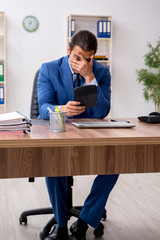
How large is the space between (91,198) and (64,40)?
425cm

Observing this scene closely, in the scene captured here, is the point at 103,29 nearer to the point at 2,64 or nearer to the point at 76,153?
the point at 2,64

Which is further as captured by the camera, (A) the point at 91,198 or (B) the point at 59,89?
(B) the point at 59,89

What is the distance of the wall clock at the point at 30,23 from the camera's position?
554 cm

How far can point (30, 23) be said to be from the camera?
5551 millimetres

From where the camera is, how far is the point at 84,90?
1.71 m

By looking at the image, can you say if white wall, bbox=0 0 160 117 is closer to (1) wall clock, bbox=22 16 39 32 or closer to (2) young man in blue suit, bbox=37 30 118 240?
(1) wall clock, bbox=22 16 39 32

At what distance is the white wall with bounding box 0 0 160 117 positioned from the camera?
5.57 metres

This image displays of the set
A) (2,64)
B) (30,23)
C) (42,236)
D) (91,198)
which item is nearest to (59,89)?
(91,198)

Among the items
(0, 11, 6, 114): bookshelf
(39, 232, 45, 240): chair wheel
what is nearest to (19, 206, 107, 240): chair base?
(39, 232, 45, 240): chair wheel

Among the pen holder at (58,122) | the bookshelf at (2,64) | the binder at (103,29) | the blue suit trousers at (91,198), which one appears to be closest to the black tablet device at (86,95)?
the pen holder at (58,122)

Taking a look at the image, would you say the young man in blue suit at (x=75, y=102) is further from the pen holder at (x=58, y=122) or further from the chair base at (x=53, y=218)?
the pen holder at (x=58, y=122)

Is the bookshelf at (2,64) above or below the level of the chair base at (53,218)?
above

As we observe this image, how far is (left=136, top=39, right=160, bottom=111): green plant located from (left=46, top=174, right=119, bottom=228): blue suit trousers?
396 cm

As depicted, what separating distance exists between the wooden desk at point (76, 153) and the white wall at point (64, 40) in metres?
4.41
